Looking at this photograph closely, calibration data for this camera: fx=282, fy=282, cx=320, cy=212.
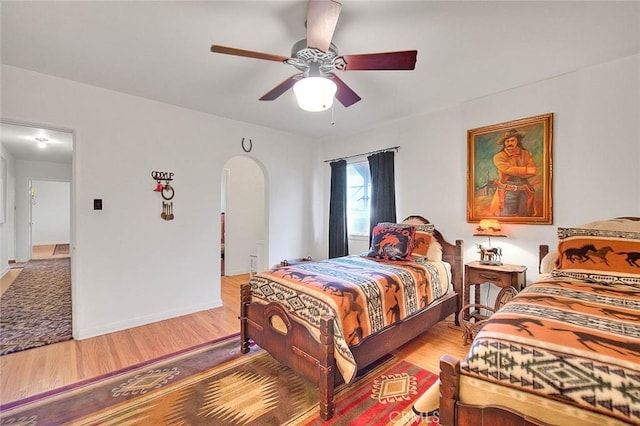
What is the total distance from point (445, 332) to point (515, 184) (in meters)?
1.67

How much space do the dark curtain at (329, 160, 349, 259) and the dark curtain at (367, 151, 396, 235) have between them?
1.85 ft

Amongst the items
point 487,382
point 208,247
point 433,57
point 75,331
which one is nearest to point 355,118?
point 433,57

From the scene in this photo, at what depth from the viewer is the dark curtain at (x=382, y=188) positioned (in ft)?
12.6

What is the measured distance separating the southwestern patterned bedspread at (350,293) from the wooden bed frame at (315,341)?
0.06 metres

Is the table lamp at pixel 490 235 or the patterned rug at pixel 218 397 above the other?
the table lamp at pixel 490 235

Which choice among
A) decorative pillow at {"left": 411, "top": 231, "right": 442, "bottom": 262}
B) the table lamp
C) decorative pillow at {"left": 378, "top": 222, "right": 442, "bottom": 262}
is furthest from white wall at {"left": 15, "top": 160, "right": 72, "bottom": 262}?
the table lamp

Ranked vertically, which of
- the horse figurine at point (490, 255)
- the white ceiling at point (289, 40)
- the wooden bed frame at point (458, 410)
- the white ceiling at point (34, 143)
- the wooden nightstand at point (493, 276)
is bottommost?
the wooden bed frame at point (458, 410)

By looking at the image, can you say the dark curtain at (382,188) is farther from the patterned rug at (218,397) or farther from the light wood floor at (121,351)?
the patterned rug at (218,397)

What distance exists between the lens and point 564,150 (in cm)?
261

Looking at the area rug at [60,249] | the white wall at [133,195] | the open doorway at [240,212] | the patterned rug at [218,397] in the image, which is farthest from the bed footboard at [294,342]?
the area rug at [60,249]

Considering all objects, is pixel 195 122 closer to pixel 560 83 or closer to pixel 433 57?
pixel 433 57

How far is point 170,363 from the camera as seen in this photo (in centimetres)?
231

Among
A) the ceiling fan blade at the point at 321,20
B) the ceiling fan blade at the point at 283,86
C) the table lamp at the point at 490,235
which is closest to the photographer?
the ceiling fan blade at the point at 321,20

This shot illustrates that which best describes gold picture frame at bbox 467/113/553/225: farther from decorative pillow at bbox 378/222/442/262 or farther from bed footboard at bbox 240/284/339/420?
bed footboard at bbox 240/284/339/420
